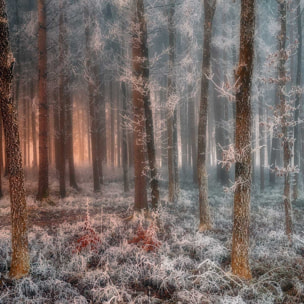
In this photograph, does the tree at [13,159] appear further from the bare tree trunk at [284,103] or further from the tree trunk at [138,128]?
the bare tree trunk at [284,103]

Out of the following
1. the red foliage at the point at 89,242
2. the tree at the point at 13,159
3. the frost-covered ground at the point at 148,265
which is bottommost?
the frost-covered ground at the point at 148,265

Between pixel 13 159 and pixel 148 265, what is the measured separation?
3.63 meters

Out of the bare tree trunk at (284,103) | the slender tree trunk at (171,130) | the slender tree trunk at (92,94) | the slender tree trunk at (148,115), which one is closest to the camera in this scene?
the bare tree trunk at (284,103)

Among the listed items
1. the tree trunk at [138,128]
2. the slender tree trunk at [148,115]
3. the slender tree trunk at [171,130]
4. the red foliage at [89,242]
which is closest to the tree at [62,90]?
the tree trunk at [138,128]

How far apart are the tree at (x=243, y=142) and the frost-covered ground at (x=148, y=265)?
0.48 m

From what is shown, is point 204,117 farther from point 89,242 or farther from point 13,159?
point 13,159

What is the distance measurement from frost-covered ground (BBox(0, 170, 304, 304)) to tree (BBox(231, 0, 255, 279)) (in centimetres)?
48

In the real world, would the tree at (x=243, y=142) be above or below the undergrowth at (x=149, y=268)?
above

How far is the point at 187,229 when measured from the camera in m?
9.10

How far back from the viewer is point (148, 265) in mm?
5859

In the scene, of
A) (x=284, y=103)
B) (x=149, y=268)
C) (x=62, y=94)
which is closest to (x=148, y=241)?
(x=149, y=268)

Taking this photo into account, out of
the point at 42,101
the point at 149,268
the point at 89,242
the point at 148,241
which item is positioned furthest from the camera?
the point at 42,101

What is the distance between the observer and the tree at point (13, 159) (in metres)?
4.56

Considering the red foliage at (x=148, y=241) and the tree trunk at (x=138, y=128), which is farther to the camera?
the tree trunk at (x=138, y=128)
